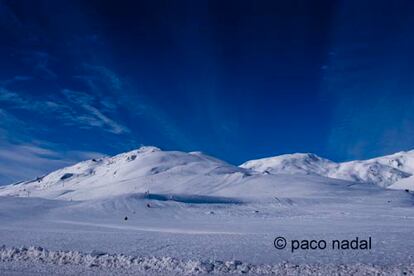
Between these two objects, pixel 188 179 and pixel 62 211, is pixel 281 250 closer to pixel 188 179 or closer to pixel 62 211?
pixel 62 211

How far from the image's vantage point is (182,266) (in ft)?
54.5

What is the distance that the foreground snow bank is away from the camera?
51.7 ft

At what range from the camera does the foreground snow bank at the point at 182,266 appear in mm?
15758

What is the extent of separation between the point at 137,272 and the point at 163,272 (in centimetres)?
96

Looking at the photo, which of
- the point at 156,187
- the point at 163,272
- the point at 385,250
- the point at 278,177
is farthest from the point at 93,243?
the point at 156,187

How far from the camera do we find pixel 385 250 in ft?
69.3

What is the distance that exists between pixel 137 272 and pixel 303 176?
153698 mm

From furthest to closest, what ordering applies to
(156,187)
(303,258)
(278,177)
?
(156,187) → (278,177) → (303,258)

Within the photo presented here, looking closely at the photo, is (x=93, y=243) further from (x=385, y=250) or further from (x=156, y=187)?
(x=156, y=187)

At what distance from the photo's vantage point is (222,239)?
2681 cm

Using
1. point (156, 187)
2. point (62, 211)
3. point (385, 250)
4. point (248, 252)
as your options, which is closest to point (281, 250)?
point (248, 252)

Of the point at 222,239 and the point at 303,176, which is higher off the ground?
the point at 303,176

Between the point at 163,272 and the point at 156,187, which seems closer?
the point at 163,272

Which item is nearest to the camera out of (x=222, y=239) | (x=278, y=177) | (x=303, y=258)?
(x=303, y=258)
